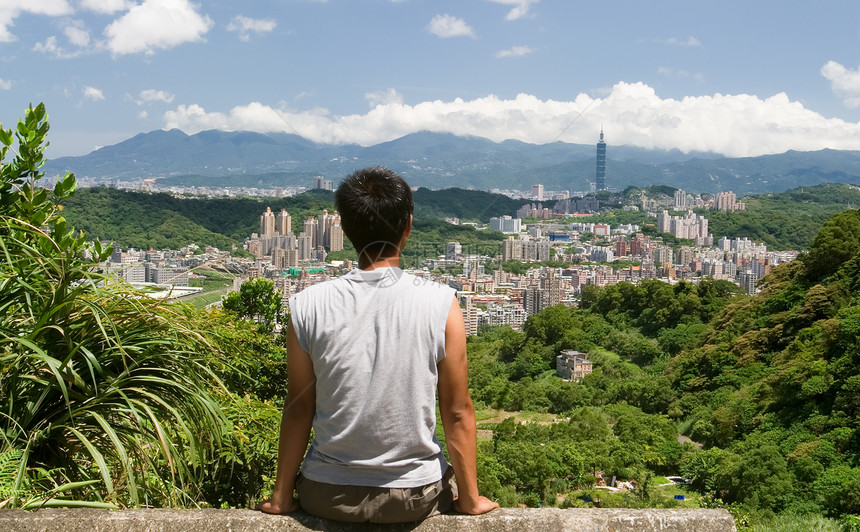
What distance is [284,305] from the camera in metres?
4.31

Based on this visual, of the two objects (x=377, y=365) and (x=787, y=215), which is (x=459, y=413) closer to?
(x=377, y=365)

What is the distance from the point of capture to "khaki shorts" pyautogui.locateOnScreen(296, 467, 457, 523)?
3.23ft

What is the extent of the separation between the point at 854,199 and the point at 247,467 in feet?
199

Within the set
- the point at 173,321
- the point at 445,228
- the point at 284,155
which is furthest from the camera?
the point at 445,228

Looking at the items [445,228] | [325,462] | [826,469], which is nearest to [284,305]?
[325,462]

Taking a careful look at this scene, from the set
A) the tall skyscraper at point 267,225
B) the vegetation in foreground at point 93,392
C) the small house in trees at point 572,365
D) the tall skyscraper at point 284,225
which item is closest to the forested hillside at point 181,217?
the tall skyscraper at point 284,225

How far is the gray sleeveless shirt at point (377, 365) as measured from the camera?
0.96m

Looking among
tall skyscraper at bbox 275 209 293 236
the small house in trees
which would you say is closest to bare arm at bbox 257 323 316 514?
the small house in trees

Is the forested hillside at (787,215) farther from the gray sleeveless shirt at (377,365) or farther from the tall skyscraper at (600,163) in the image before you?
the gray sleeveless shirt at (377,365)

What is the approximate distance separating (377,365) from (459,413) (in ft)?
0.49

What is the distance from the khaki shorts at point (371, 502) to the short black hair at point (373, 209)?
34cm

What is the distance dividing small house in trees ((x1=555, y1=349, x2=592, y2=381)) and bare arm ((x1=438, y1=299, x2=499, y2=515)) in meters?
18.6

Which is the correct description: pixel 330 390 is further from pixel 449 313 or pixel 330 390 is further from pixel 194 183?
pixel 194 183

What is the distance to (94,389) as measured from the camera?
127cm
